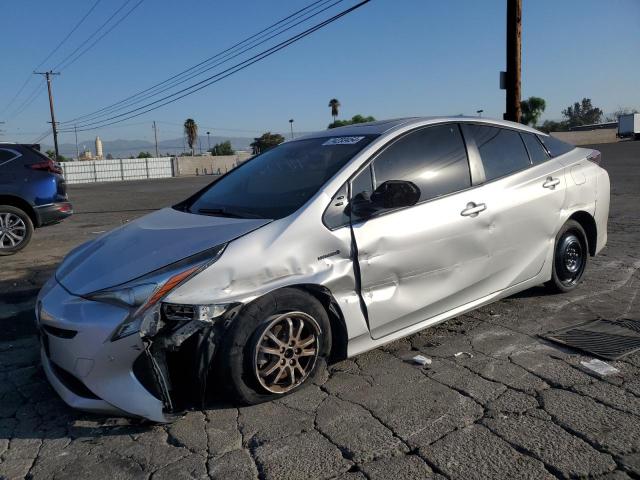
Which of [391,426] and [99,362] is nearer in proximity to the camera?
[99,362]

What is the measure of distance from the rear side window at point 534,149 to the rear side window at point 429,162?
2.92ft

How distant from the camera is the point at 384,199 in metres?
3.48

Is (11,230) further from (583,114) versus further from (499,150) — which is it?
(583,114)

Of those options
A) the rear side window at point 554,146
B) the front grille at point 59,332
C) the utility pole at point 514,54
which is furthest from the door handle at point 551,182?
the utility pole at point 514,54

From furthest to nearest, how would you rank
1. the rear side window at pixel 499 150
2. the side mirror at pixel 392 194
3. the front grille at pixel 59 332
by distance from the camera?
the rear side window at pixel 499 150, the side mirror at pixel 392 194, the front grille at pixel 59 332

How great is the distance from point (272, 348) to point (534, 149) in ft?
10.1

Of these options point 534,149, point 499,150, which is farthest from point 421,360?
point 534,149

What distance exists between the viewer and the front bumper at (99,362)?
281cm

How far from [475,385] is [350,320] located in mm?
855

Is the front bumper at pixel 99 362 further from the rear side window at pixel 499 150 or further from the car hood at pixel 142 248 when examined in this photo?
the rear side window at pixel 499 150

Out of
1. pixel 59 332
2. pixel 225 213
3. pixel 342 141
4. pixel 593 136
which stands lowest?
pixel 59 332

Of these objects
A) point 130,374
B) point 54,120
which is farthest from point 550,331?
point 54,120

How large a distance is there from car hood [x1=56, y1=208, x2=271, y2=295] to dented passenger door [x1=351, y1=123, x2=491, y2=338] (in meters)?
0.76

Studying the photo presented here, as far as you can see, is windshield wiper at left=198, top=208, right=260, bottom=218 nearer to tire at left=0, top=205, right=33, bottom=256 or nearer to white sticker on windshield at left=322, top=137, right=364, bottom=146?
white sticker on windshield at left=322, top=137, right=364, bottom=146
